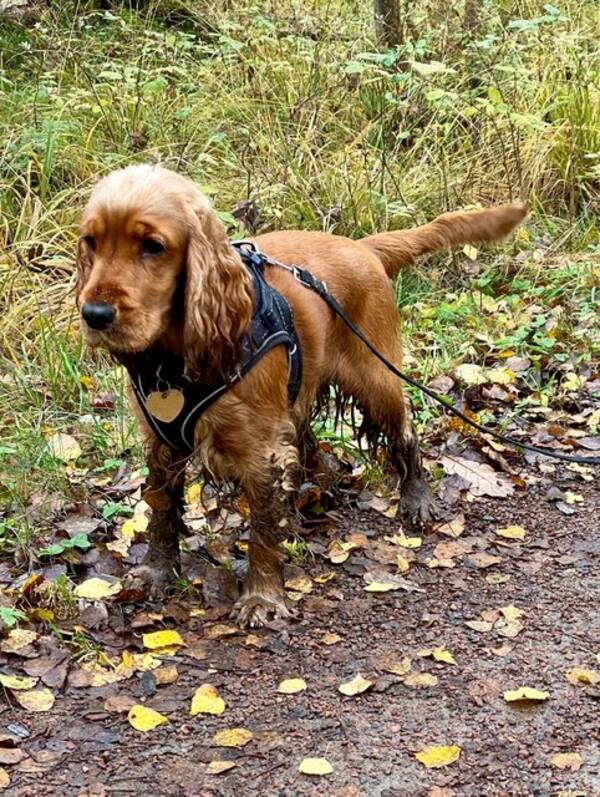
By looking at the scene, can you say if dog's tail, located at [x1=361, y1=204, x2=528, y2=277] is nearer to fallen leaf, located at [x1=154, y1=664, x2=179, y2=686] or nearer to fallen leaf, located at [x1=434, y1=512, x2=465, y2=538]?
fallen leaf, located at [x1=434, y1=512, x2=465, y2=538]

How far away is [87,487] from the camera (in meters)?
4.27

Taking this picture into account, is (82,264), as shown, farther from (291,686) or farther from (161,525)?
(291,686)

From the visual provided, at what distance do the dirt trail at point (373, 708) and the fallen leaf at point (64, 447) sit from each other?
119 cm

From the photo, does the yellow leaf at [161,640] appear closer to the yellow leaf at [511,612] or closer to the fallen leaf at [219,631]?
the fallen leaf at [219,631]

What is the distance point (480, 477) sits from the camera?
180 inches

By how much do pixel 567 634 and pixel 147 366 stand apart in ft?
5.33

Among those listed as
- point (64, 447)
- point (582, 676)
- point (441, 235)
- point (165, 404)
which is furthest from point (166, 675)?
point (441, 235)

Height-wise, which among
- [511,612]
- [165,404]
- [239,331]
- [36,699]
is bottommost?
[36,699]

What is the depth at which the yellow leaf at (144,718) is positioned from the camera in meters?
2.98

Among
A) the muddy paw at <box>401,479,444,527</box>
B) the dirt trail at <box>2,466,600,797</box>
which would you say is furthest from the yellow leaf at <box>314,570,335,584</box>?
the muddy paw at <box>401,479,444,527</box>

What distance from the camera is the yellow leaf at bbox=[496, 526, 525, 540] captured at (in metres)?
4.15

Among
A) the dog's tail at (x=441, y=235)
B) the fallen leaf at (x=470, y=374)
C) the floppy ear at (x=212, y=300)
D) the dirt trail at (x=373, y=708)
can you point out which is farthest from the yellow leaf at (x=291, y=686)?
the fallen leaf at (x=470, y=374)

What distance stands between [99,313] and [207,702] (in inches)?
46.8

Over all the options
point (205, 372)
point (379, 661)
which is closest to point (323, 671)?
point (379, 661)
